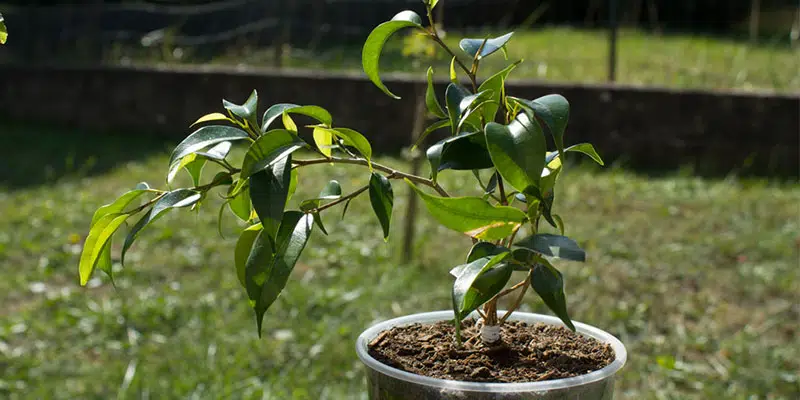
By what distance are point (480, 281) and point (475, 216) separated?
0.07m

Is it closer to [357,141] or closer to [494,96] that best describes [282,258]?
[357,141]

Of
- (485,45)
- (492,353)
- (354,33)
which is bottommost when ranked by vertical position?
(354,33)

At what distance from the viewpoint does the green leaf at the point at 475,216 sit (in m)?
0.94

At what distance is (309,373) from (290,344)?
20 centimetres

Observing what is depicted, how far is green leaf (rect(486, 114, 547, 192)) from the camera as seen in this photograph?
2.89ft

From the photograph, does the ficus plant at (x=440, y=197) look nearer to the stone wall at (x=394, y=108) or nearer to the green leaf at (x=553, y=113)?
the green leaf at (x=553, y=113)

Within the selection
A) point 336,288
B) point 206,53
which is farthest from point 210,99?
point 336,288

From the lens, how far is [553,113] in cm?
94

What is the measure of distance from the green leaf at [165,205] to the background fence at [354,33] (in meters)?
4.57

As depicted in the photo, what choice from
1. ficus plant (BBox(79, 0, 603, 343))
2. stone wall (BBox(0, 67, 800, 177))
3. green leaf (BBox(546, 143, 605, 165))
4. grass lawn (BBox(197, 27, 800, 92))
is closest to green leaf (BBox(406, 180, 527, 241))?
ficus plant (BBox(79, 0, 603, 343))

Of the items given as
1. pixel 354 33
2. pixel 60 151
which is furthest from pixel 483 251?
pixel 354 33

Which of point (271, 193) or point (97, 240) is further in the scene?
point (97, 240)

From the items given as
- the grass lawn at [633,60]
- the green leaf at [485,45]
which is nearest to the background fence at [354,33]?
the grass lawn at [633,60]

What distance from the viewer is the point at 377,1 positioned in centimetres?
986
